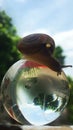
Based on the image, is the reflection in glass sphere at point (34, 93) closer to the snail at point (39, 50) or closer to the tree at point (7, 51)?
the snail at point (39, 50)

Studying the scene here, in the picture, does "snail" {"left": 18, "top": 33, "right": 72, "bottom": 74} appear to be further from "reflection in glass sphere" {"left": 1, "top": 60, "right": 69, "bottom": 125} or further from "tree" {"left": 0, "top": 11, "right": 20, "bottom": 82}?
"tree" {"left": 0, "top": 11, "right": 20, "bottom": 82}

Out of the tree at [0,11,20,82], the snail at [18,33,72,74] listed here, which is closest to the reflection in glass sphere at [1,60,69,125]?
the snail at [18,33,72,74]

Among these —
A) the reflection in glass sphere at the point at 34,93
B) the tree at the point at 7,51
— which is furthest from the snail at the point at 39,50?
the tree at the point at 7,51

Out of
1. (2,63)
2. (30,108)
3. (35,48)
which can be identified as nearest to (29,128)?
(30,108)

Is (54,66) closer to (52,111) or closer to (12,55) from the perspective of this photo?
(52,111)

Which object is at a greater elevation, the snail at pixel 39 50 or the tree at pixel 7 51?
the tree at pixel 7 51

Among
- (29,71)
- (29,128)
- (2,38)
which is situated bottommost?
(29,128)
